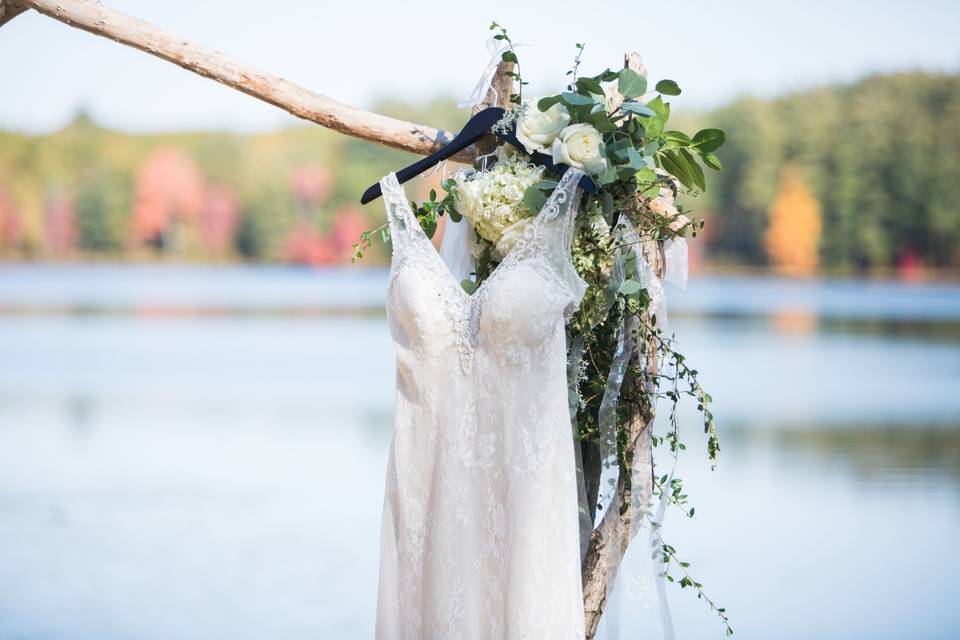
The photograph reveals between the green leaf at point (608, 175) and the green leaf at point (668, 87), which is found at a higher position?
the green leaf at point (668, 87)

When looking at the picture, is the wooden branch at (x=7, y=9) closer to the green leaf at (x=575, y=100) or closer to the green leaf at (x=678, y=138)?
the green leaf at (x=575, y=100)

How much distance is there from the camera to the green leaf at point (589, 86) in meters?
2.35

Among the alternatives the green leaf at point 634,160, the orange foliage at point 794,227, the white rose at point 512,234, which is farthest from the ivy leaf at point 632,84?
the orange foliage at point 794,227

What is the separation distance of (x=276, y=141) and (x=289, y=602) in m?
25.5

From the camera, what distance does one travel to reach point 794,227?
92.0 feet

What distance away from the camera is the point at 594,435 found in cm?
254

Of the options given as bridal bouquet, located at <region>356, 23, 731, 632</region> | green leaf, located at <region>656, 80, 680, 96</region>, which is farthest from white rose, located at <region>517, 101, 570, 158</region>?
green leaf, located at <region>656, 80, 680, 96</region>

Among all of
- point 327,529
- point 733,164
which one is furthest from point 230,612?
point 733,164

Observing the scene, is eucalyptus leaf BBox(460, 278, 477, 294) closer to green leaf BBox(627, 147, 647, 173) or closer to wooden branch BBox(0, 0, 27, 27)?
green leaf BBox(627, 147, 647, 173)

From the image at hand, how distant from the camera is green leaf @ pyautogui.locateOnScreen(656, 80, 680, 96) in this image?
2359mm

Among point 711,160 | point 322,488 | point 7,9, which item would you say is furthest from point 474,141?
point 322,488

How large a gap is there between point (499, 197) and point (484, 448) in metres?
0.52

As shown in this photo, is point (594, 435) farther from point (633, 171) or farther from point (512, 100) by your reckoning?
point (512, 100)

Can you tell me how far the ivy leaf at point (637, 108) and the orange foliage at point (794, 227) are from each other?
26.5 m
